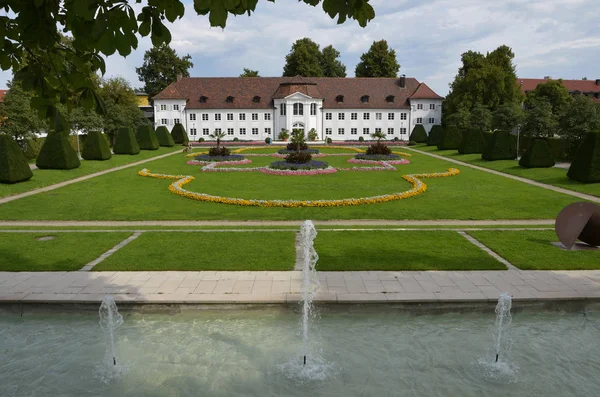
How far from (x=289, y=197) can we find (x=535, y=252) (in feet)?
35.9

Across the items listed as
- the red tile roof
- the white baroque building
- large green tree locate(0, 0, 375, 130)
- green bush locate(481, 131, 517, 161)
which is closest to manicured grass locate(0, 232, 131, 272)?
large green tree locate(0, 0, 375, 130)

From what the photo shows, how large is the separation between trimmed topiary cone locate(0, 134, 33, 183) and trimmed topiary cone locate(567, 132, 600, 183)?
95.6 ft

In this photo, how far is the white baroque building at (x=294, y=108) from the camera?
66500mm

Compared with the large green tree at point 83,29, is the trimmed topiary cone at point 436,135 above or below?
below

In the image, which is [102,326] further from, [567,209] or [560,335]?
[567,209]

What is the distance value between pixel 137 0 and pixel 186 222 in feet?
42.7

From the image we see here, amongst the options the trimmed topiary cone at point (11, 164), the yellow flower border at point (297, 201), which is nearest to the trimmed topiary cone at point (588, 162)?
the yellow flower border at point (297, 201)

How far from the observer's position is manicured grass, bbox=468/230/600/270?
34.1ft

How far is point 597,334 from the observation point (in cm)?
767

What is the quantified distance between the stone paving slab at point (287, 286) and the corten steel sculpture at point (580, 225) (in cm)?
215

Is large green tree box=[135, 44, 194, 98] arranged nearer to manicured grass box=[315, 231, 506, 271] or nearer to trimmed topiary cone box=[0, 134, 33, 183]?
trimmed topiary cone box=[0, 134, 33, 183]

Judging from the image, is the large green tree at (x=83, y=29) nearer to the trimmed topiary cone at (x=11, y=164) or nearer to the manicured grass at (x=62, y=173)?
the manicured grass at (x=62, y=173)

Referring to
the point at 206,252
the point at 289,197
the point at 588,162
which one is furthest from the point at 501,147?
the point at 206,252

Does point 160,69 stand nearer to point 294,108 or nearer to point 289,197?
point 294,108
